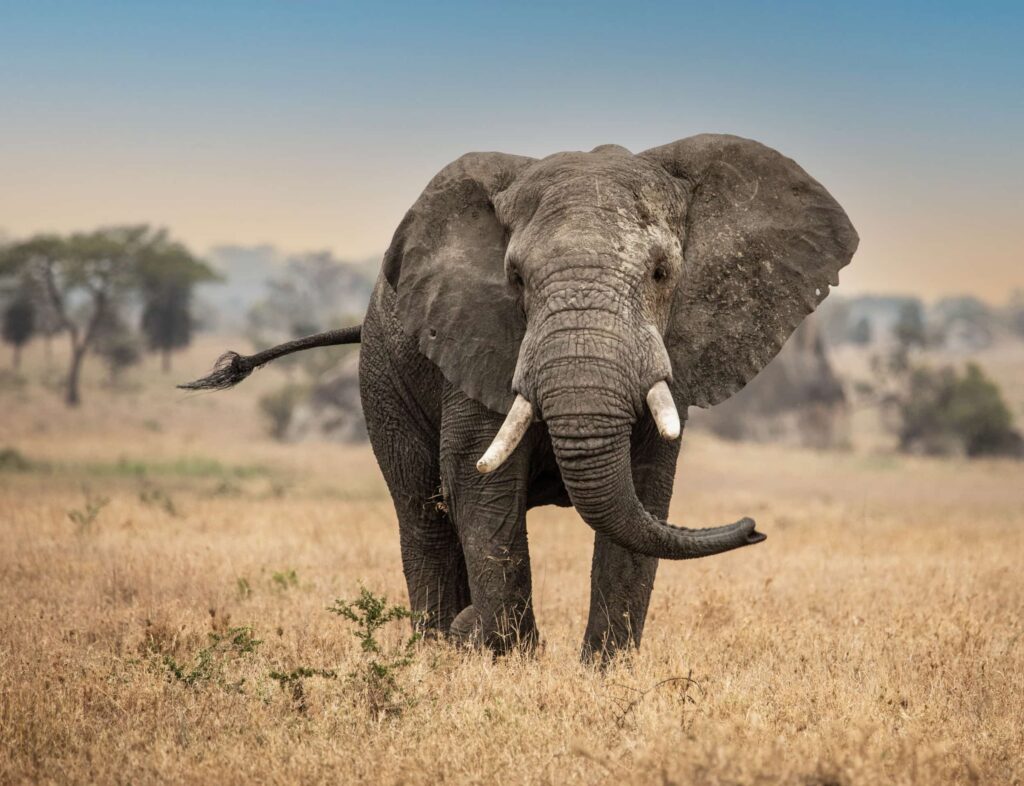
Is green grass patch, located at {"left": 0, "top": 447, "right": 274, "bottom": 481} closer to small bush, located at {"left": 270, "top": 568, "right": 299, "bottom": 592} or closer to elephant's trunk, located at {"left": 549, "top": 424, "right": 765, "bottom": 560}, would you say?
small bush, located at {"left": 270, "top": 568, "right": 299, "bottom": 592}

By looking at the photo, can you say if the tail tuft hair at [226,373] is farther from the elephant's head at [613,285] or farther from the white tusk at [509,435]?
the white tusk at [509,435]

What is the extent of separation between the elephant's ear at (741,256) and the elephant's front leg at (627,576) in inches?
19.2

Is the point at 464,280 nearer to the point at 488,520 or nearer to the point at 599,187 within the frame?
the point at 599,187

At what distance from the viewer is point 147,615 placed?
8336 mm

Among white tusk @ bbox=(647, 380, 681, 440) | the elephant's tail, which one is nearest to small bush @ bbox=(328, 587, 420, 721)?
white tusk @ bbox=(647, 380, 681, 440)

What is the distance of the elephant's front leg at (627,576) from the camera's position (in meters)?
6.73

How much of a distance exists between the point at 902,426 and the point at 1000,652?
35832 millimetres

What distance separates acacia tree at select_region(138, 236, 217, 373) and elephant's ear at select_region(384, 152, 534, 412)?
46.9 m

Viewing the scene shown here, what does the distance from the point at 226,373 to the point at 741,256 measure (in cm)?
403

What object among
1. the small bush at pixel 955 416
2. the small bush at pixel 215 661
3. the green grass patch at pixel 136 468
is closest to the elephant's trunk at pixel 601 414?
the small bush at pixel 215 661

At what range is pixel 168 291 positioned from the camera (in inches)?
2128

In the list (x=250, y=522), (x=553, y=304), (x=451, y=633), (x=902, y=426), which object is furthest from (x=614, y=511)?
(x=902, y=426)

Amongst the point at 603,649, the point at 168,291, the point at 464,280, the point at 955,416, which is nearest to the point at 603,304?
the point at 464,280

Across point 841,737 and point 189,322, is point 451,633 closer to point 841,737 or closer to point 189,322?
point 841,737
